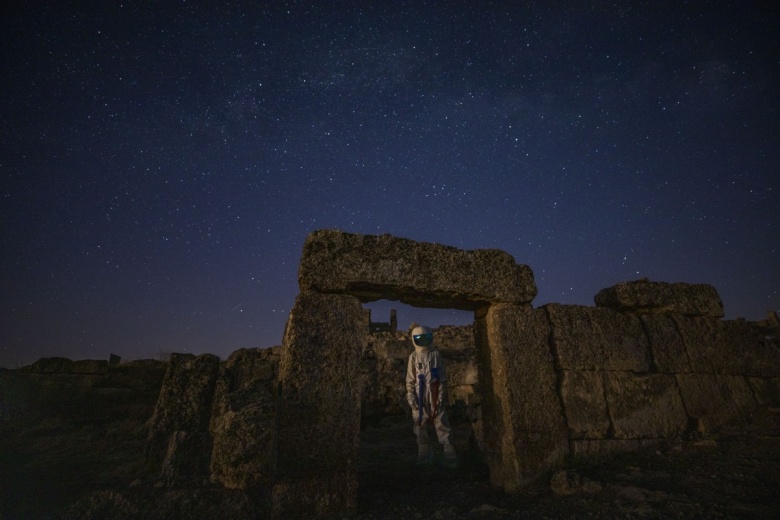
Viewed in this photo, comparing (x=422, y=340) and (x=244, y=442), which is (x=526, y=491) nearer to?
(x=422, y=340)

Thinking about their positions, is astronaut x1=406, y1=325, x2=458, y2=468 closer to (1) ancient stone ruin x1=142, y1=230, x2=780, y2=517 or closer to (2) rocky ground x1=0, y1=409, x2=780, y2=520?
(2) rocky ground x1=0, y1=409, x2=780, y2=520

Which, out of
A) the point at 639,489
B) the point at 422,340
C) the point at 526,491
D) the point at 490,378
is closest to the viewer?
the point at 639,489

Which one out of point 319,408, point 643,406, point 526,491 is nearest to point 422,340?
point 526,491

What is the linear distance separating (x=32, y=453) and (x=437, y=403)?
261 inches

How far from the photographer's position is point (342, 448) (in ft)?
9.80

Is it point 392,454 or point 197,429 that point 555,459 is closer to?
point 392,454

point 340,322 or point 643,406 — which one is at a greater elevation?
point 340,322

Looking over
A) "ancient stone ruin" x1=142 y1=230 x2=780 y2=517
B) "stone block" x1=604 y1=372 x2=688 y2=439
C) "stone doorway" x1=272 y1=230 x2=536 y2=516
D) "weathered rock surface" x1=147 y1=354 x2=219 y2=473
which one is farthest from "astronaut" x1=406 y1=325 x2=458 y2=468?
"weathered rock surface" x1=147 y1=354 x2=219 y2=473

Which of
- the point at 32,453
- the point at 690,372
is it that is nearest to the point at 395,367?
the point at 690,372

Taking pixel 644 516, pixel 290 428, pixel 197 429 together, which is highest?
pixel 290 428

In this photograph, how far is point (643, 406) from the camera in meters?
3.88

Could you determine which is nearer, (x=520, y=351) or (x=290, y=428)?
(x=290, y=428)

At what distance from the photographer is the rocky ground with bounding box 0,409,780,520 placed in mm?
2514

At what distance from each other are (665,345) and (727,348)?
1028 millimetres
